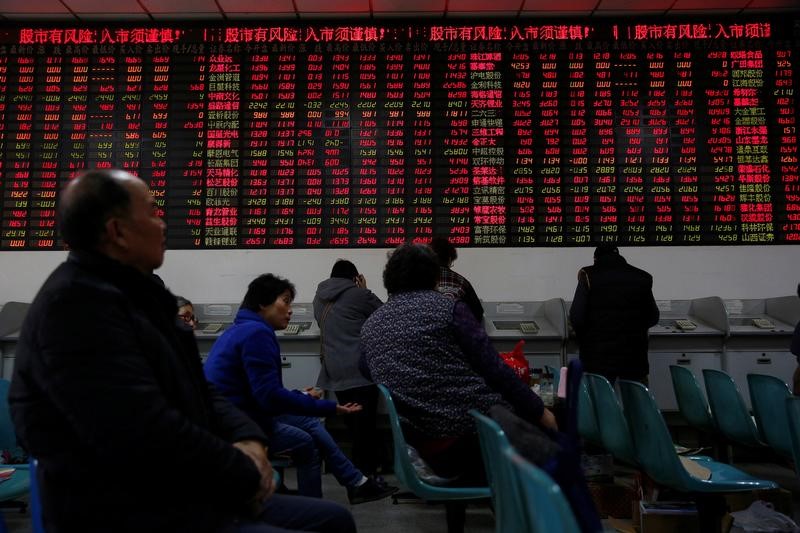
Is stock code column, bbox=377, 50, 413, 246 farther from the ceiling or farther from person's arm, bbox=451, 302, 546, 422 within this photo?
person's arm, bbox=451, 302, 546, 422

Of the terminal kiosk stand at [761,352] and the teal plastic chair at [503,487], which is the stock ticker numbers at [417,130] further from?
the teal plastic chair at [503,487]

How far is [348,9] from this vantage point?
5.04 metres

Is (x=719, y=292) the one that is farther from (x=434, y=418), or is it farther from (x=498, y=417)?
(x=498, y=417)

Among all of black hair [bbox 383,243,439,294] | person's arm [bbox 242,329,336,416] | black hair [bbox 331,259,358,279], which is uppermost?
black hair [bbox 331,259,358,279]

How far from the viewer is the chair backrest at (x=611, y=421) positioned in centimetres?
267

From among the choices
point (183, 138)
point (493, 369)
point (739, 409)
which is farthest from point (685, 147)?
point (183, 138)

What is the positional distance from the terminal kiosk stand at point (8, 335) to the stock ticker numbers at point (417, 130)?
574 mm

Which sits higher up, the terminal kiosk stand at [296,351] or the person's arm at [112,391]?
the person's arm at [112,391]

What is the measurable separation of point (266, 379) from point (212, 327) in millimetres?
2412

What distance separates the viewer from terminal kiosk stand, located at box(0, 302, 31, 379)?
449 cm

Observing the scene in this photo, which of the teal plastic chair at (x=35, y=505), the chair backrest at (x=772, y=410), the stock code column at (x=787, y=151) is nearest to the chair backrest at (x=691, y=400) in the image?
the chair backrest at (x=772, y=410)

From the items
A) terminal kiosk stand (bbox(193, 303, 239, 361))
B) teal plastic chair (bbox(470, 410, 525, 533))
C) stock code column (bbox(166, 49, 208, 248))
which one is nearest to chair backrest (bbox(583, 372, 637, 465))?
teal plastic chair (bbox(470, 410, 525, 533))

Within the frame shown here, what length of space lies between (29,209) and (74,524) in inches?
181

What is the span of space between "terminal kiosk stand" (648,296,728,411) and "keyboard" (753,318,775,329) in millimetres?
353
